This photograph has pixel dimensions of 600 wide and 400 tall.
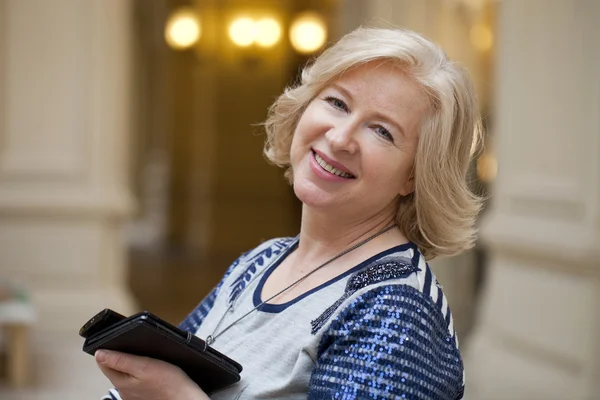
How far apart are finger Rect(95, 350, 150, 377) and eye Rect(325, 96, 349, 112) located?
0.59 m

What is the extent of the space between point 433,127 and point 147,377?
26.7 inches

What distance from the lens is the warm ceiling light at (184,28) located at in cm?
1390

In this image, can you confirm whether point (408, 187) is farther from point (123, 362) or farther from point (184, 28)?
point (184, 28)

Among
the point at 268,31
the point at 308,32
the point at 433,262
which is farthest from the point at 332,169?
the point at 268,31

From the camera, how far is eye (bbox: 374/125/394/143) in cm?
165

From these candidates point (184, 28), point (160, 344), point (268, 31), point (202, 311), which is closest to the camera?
point (160, 344)

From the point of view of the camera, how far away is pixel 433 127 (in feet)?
5.38

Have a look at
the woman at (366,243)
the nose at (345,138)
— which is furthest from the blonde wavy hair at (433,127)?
the nose at (345,138)

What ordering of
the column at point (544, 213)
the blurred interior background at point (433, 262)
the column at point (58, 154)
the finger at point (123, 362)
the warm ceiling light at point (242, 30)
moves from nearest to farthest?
the finger at point (123, 362), the column at point (544, 213), the blurred interior background at point (433, 262), the column at point (58, 154), the warm ceiling light at point (242, 30)

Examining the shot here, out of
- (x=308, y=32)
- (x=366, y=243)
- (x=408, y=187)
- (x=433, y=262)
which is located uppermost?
(x=308, y=32)

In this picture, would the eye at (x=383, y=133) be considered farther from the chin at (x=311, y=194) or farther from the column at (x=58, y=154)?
the column at (x=58, y=154)

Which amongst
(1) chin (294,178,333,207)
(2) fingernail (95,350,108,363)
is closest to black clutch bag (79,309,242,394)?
(2) fingernail (95,350,108,363)

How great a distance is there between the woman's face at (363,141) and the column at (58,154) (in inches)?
236

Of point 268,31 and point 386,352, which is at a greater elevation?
point 268,31
